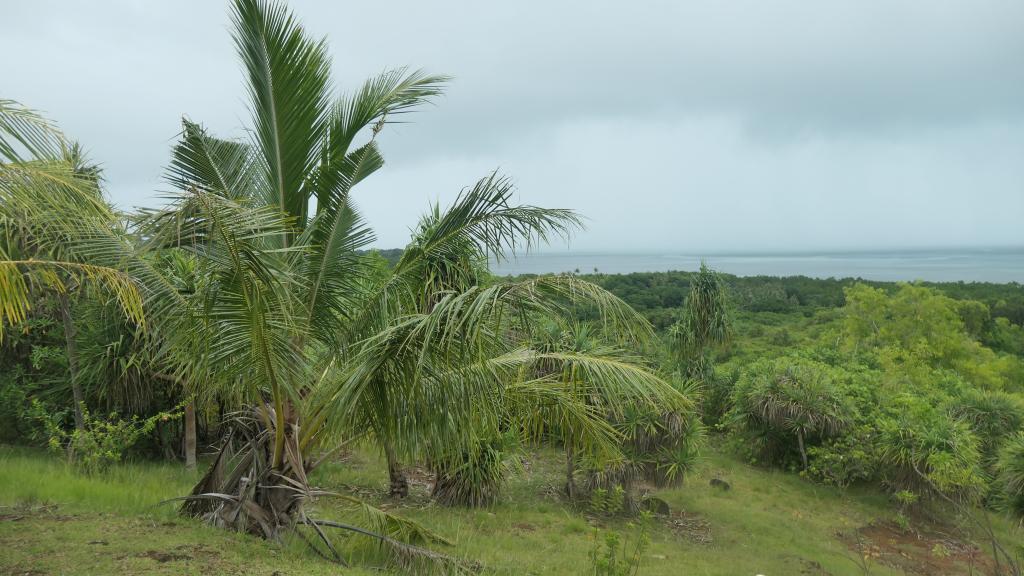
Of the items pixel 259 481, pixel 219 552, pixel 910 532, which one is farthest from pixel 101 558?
pixel 910 532

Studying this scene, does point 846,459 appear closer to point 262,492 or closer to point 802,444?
point 802,444

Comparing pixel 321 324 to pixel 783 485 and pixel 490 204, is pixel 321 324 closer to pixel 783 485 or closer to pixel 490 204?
pixel 490 204

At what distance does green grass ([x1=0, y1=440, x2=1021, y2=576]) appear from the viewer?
15.9ft

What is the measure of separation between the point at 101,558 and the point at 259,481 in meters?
1.38

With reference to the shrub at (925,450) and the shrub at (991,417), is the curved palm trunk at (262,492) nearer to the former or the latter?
the shrub at (925,450)

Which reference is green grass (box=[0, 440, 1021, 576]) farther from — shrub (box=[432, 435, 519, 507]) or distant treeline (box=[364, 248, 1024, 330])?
distant treeline (box=[364, 248, 1024, 330])

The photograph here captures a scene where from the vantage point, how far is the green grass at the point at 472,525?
484 cm

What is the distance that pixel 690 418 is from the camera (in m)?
Result: 11.7

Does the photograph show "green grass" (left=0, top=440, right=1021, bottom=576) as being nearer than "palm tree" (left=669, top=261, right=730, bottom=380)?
Yes

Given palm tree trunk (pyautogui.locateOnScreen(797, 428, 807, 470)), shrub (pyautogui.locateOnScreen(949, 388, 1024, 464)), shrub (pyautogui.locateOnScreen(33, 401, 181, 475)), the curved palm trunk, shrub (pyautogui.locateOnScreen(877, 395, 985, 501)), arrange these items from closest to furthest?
the curved palm trunk → shrub (pyautogui.locateOnScreen(33, 401, 181, 475)) → shrub (pyautogui.locateOnScreen(877, 395, 985, 501)) → palm tree trunk (pyautogui.locateOnScreen(797, 428, 807, 470)) → shrub (pyautogui.locateOnScreen(949, 388, 1024, 464))

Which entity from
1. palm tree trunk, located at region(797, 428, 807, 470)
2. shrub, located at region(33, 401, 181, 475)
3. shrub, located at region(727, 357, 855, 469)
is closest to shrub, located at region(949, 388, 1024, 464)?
shrub, located at region(727, 357, 855, 469)

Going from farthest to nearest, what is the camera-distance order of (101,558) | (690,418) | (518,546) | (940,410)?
(940,410), (690,418), (518,546), (101,558)

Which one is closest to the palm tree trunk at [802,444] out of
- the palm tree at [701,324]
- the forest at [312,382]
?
the forest at [312,382]

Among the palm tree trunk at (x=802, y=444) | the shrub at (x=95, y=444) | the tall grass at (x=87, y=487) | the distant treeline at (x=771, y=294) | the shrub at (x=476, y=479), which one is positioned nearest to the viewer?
the tall grass at (x=87, y=487)
